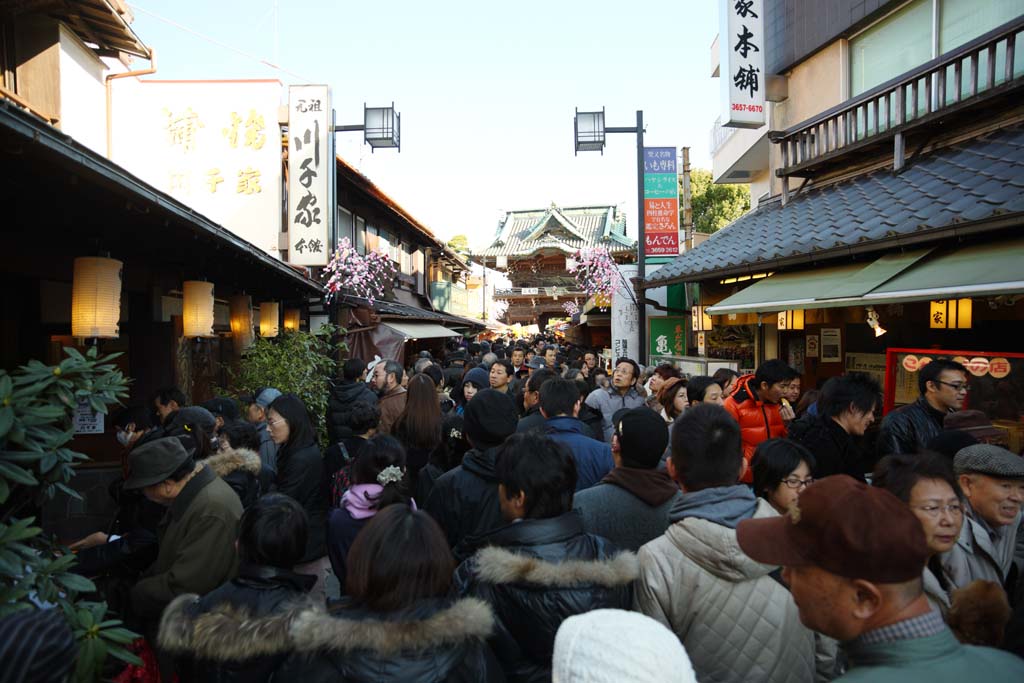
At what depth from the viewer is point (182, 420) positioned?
419 cm

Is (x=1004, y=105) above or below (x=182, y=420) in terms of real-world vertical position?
above

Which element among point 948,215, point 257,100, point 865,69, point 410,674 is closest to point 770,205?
point 865,69

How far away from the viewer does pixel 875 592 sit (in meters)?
1.41

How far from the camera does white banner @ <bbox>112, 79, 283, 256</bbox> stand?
12297mm

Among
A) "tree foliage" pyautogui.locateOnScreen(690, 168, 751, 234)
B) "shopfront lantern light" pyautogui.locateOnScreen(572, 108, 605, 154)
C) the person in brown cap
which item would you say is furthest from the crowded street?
"tree foliage" pyautogui.locateOnScreen(690, 168, 751, 234)

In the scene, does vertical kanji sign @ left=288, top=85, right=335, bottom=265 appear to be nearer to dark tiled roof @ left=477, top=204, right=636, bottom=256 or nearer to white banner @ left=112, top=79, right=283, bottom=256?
white banner @ left=112, top=79, right=283, bottom=256

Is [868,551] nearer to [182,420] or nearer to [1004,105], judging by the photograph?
[182,420]

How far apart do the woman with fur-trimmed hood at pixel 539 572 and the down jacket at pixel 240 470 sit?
1.97 metres

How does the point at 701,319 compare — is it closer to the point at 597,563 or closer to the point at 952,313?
the point at 952,313

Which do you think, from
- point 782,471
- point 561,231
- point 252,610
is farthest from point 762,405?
point 561,231

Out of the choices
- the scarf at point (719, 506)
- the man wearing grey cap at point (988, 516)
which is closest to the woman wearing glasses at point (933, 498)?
the man wearing grey cap at point (988, 516)

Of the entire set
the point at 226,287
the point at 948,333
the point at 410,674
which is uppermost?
the point at 226,287

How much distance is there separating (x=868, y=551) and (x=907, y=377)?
5137 millimetres

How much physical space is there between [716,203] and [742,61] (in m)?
23.9
